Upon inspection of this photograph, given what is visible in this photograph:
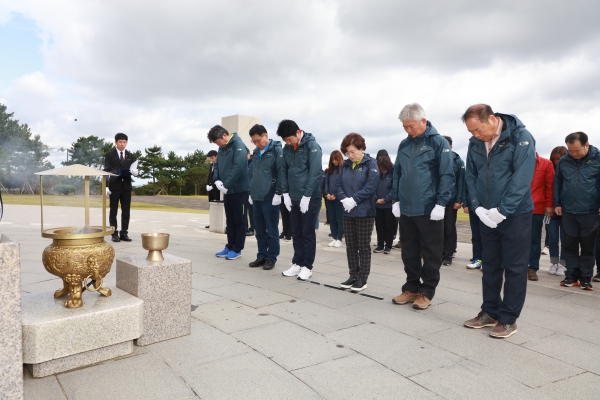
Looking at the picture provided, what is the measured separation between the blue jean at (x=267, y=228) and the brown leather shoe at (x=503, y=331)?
3127 mm

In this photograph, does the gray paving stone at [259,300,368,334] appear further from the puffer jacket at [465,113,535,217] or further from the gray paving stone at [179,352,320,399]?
the puffer jacket at [465,113,535,217]

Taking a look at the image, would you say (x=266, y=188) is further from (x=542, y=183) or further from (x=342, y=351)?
(x=542, y=183)

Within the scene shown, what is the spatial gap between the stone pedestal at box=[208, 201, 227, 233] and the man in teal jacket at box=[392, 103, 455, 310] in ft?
22.0

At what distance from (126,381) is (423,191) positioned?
2.79 metres

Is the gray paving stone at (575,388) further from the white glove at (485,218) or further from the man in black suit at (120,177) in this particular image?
the man in black suit at (120,177)

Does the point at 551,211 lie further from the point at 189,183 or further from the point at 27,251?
the point at 189,183

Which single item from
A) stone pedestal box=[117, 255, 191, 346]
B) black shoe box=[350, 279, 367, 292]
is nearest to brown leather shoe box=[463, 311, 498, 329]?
black shoe box=[350, 279, 367, 292]

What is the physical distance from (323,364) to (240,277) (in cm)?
268

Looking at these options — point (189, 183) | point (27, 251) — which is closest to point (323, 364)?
point (27, 251)

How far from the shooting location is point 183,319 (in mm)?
3271

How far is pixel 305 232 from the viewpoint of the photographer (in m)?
5.27

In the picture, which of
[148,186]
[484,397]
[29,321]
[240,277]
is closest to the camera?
[484,397]

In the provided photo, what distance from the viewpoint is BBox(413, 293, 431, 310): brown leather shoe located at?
4.02m

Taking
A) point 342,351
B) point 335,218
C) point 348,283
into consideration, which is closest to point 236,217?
point 348,283
